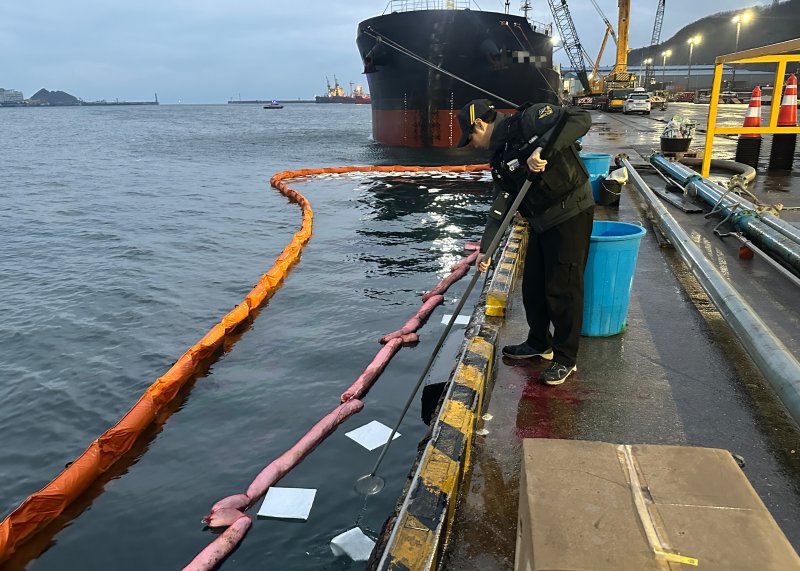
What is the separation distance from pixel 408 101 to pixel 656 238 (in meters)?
23.6

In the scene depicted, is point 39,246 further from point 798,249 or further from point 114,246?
point 798,249

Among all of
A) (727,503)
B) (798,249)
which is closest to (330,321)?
(798,249)

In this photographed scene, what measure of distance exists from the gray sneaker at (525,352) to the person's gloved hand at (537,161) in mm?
1332

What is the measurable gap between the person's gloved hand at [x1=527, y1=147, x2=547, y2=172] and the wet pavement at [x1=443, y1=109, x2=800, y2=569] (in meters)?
1.40

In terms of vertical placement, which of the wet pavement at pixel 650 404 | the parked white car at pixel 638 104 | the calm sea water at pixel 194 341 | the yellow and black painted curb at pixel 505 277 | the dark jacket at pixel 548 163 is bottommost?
the calm sea water at pixel 194 341

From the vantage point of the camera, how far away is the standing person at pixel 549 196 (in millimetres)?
2990

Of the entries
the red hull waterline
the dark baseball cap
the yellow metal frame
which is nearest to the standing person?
the dark baseball cap

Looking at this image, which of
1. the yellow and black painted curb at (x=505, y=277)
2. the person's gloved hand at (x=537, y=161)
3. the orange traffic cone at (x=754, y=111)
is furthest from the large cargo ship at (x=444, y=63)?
the person's gloved hand at (x=537, y=161)

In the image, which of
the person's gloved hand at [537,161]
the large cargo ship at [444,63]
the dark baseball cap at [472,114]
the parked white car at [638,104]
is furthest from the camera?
the parked white car at [638,104]

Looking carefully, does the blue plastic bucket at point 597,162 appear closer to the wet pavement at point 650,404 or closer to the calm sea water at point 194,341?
the calm sea water at point 194,341

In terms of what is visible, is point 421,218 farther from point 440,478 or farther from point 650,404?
point 440,478

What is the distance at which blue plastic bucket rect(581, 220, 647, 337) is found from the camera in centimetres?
367

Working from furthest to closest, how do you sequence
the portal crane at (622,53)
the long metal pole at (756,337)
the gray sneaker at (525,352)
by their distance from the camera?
the portal crane at (622,53) < the gray sneaker at (525,352) < the long metal pole at (756,337)

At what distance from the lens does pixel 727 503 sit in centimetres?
158
